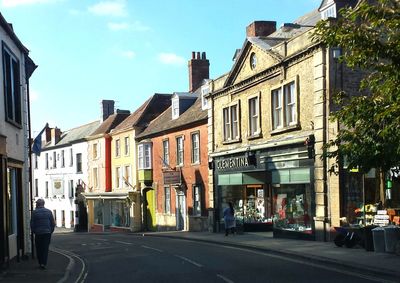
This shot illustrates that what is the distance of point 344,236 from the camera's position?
18.6 metres

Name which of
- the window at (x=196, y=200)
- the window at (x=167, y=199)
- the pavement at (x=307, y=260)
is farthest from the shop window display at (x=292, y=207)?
the window at (x=167, y=199)

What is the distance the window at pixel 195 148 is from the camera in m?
35.3

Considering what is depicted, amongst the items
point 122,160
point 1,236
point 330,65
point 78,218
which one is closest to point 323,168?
point 330,65

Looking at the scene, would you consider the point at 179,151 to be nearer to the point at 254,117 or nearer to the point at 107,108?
the point at 254,117

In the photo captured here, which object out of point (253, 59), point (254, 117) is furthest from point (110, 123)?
point (253, 59)

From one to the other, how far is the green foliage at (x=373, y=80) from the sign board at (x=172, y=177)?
82.1 feet

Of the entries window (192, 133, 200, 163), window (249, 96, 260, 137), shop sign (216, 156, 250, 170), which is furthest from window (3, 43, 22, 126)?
window (192, 133, 200, 163)

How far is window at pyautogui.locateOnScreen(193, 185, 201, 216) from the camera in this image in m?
35.1

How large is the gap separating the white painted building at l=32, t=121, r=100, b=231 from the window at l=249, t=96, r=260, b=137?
3137 centimetres

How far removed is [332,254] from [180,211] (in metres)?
21.7

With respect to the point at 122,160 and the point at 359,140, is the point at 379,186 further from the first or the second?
the point at 122,160

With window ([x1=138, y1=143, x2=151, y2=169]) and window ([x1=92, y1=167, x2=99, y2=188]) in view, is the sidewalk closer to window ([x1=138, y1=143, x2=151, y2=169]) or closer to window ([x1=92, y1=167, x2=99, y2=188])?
window ([x1=138, y1=143, x2=151, y2=169])

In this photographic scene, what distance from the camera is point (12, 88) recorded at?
1689cm

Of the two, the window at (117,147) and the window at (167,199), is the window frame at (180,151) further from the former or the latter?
the window at (117,147)
